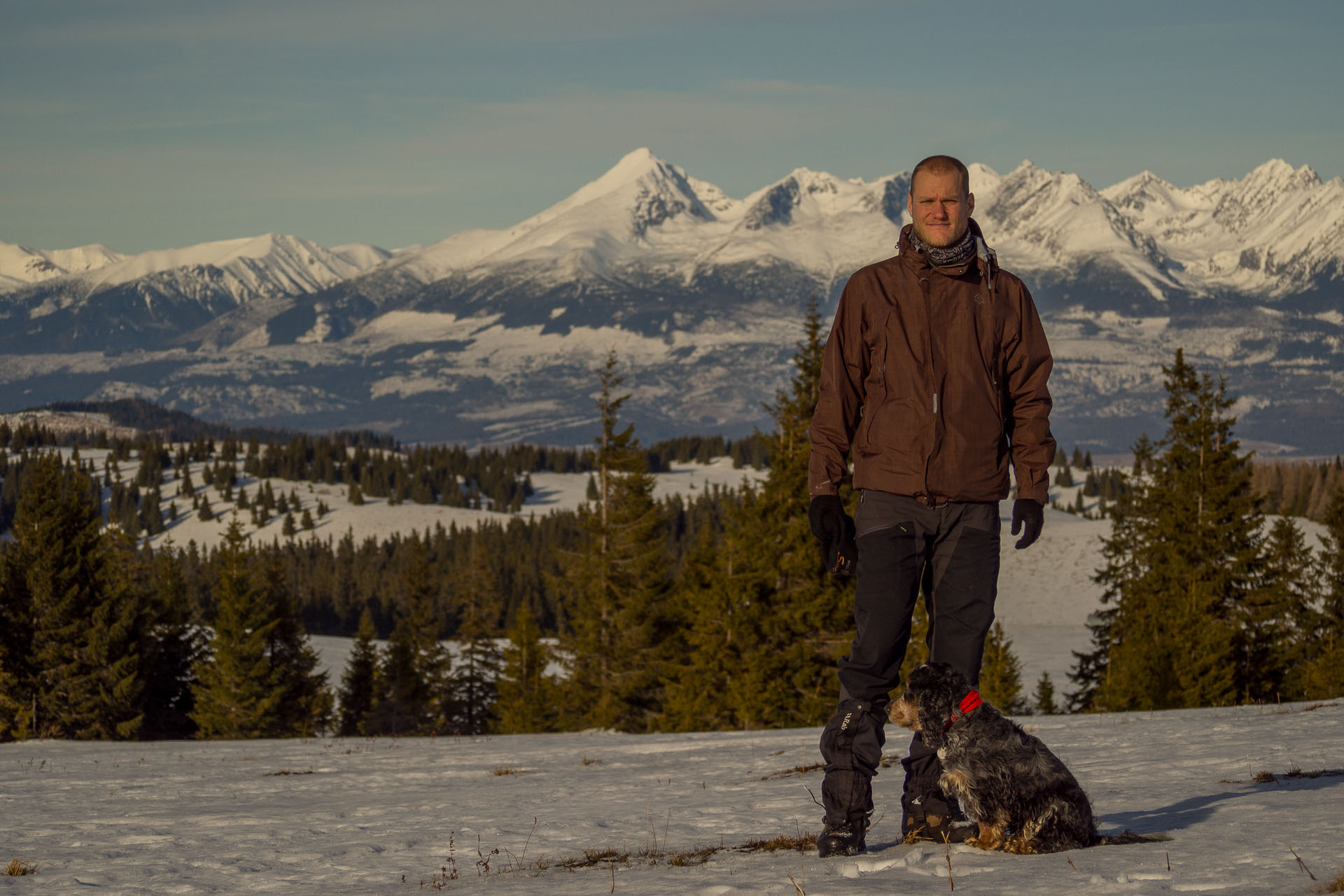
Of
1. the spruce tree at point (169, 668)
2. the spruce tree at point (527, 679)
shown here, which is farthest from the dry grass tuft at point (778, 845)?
the spruce tree at point (527, 679)

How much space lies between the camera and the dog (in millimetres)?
6855

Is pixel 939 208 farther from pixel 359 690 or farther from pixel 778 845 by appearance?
pixel 359 690

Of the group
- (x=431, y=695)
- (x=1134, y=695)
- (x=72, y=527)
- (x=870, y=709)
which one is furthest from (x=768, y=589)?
(x=431, y=695)

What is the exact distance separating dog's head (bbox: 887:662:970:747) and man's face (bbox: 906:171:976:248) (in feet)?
8.26

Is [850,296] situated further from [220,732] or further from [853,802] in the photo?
[220,732]

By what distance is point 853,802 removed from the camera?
23.3 feet

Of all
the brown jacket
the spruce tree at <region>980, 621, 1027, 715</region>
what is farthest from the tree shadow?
the spruce tree at <region>980, 621, 1027, 715</region>

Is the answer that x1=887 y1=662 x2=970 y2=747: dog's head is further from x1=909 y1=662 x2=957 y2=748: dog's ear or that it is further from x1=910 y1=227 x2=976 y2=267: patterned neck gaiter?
x1=910 y1=227 x2=976 y2=267: patterned neck gaiter

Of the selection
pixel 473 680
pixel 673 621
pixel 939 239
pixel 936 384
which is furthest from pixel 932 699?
pixel 473 680

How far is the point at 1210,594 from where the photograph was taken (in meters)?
39.4

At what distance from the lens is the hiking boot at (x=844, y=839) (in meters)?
7.07

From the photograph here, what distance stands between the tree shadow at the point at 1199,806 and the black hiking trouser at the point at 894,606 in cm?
185

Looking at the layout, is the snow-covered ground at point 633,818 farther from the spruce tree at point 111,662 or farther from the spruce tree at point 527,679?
the spruce tree at point 527,679

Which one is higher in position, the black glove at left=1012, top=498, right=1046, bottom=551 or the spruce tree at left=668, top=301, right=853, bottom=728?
the black glove at left=1012, top=498, right=1046, bottom=551
